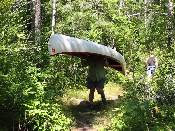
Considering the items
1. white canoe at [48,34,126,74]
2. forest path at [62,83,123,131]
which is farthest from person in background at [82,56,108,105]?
white canoe at [48,34,126,74]

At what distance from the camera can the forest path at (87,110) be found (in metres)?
11.1

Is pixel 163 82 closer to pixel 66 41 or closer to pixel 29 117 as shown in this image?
pixel 29 117

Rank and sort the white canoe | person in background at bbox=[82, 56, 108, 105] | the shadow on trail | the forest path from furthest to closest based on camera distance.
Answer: the white canoe, person in background at bbox=[82, 56, 108, 105], the shadow on trail, the forest path

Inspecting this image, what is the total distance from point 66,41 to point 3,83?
4650mm

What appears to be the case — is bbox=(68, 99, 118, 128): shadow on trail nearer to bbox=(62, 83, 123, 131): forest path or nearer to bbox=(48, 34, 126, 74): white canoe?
bbox=(62, 83, 123, 131): forest path

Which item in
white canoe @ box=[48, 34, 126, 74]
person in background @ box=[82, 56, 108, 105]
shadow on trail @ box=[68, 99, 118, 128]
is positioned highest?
white canoe @ box=[48, 34, 126, 74]

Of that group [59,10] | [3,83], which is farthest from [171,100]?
[59,10]

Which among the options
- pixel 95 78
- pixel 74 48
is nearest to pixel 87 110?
pixel 95 78

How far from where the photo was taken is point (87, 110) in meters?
12.5

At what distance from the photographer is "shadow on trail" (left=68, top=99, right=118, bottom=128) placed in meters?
11.4

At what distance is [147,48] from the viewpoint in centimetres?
2125

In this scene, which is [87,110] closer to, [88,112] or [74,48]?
[88,112]

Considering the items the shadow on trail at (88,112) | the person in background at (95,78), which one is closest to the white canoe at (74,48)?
the person in background at (95,78)

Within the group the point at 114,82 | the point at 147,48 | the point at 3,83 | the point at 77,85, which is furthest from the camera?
the point at 147,48
